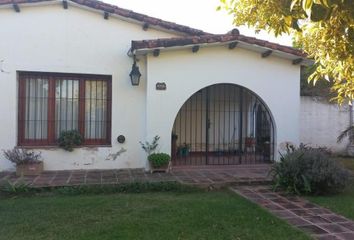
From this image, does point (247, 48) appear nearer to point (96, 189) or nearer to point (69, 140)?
point (69, 140)

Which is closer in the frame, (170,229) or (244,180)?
(170,229)

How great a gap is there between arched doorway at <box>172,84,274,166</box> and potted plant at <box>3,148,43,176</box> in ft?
14.4

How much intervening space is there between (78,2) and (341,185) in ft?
24.7

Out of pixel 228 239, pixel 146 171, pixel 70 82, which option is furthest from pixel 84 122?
pixel 228 239

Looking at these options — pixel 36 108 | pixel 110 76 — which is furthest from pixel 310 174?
pixel 36 108

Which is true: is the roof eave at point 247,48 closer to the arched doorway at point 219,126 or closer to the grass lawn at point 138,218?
the arched doorway at point 219,126

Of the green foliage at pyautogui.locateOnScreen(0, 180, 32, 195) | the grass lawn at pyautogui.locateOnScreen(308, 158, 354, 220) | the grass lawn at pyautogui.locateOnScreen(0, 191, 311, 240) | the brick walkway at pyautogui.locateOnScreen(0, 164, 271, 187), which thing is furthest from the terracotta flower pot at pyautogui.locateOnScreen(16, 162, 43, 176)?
the grass lawn at pyautogui.locateOnScreen(308, 158, 354, 220)

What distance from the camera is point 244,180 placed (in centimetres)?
855

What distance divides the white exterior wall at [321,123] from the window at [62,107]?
7.26 metres

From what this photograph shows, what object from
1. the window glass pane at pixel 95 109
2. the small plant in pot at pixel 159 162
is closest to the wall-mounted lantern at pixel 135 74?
the window glass pane at pixel 95 109

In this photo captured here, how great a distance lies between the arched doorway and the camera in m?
12.4

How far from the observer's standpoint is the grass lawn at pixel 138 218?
5.17 m

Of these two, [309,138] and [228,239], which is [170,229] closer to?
[228,239]

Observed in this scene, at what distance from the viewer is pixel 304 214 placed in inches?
245
